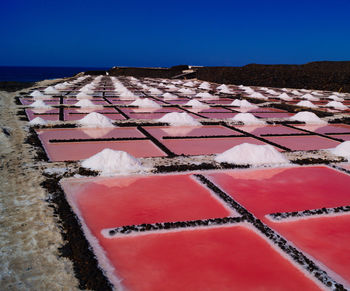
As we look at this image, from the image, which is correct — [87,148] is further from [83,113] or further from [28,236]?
[83,113]

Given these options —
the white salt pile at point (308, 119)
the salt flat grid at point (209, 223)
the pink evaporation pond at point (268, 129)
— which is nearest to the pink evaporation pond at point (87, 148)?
the salt flat grid at point (209, 223)

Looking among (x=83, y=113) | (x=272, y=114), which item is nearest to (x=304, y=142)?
(x=272, y=114)

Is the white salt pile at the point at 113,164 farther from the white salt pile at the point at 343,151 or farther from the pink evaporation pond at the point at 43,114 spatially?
the pink evaporation pond at the point at 43,114

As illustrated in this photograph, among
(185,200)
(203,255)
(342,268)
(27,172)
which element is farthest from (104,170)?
(342,268)

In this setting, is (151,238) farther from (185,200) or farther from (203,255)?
(185,200)

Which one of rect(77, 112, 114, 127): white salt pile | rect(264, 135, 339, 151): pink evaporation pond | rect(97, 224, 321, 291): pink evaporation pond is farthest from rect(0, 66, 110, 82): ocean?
rect(97, 224, 321, 291): pink evaporation pond

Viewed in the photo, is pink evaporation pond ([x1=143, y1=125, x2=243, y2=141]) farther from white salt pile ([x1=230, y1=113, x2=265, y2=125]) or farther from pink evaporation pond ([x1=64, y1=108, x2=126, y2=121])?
pink evaporation pond ([x1=64, y1=108, x2=126, y2=121])
